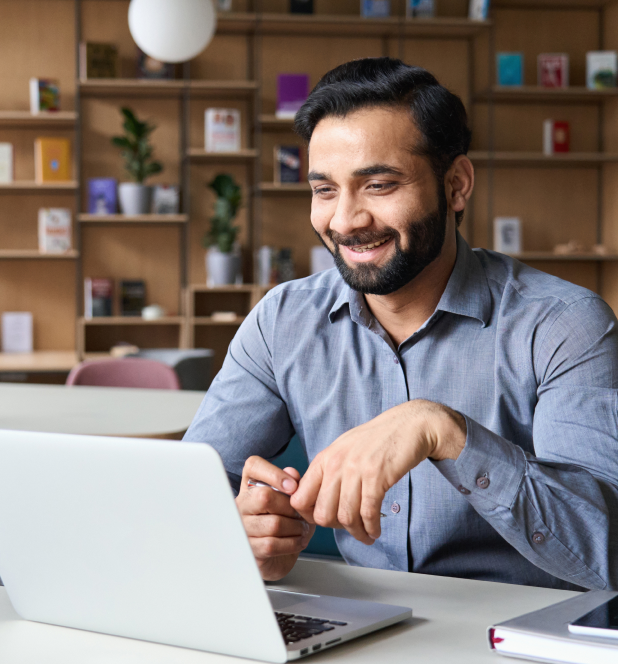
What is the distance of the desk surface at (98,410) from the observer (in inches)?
82.9

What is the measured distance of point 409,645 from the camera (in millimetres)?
783

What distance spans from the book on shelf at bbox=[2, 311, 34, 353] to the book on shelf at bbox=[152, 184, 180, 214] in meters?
1.08

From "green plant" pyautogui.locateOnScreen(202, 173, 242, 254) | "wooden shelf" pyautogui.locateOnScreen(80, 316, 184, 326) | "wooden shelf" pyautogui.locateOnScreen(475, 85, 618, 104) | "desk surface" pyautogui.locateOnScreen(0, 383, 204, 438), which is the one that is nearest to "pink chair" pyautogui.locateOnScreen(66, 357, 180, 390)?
"desk surface" pyautogui.locateOnScreen(0, 383, 204, 438)

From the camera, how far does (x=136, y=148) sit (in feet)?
16.1

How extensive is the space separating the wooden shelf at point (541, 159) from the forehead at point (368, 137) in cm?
390

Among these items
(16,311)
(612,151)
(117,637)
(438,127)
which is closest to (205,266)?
(16,311)

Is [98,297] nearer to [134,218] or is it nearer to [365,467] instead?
[134,218]

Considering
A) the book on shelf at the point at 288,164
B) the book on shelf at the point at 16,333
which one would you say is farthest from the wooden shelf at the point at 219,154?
the book on shelf at the point at 16,333

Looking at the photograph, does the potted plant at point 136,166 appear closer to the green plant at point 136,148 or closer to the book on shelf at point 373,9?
the green plant at point 136,148

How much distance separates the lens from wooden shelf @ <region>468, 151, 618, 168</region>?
16.7 feet

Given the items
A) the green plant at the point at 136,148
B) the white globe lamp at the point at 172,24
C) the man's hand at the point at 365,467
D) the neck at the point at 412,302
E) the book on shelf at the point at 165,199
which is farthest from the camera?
the book on shelf at the point at 165,199

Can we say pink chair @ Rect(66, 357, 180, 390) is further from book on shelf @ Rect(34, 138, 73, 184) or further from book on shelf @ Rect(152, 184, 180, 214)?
book on shelf @ Rect(34, 138, 73, 184)

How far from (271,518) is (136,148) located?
4258 mm

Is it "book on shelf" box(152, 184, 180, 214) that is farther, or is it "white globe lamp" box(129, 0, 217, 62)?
"book on shelf" box(152, 184, 180, 214)
